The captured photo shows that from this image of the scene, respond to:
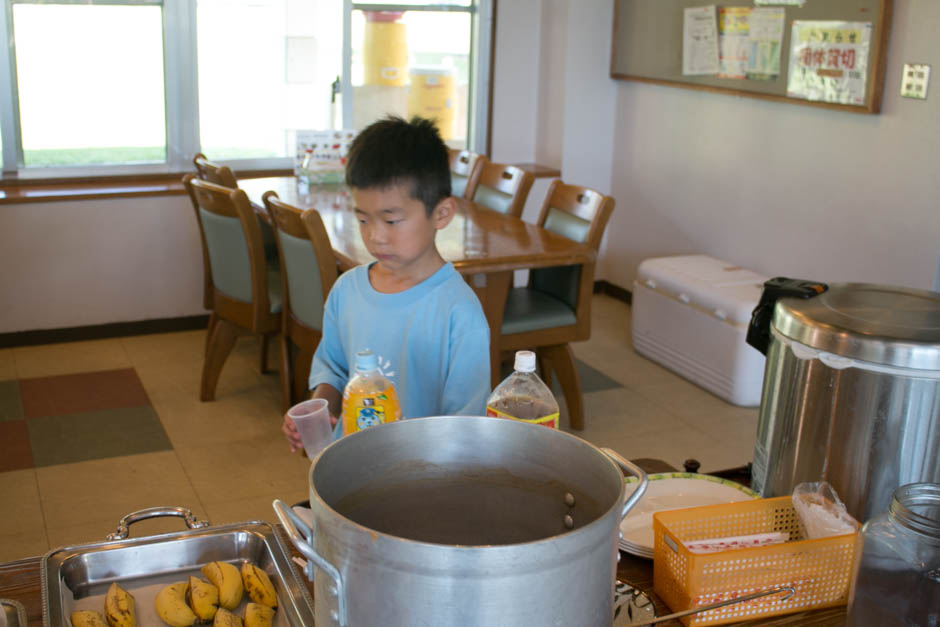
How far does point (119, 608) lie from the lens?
3.32 feet

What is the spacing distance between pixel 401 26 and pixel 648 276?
1.88 m

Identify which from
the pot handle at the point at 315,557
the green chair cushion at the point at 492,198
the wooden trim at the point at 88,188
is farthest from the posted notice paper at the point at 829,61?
the pot handle at the point at 315,557

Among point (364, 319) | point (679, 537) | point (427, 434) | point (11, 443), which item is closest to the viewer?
point (427, 434)

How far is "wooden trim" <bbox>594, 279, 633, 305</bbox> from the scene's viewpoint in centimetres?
514

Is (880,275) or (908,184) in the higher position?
(908,184)

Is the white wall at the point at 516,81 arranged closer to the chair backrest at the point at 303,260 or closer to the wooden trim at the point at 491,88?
the wooden trim at the point at 491,88

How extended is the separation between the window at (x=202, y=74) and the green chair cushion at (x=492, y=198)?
43.8 inches

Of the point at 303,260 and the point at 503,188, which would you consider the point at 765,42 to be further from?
the point at 303,260

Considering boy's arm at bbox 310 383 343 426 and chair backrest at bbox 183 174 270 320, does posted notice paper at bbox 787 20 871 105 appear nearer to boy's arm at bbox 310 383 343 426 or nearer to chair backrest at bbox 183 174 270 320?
chair backrest at bbox 183 174 270 320

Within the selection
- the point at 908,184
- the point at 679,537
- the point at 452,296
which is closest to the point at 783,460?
the point at 679,537

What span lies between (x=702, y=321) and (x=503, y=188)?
3.16ft

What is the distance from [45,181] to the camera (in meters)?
4.38

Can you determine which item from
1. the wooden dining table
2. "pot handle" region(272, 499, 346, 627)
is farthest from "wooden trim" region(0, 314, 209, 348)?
"pot handle" region(272, 499, 346, 627)

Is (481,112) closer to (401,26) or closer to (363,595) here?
(401,26)
